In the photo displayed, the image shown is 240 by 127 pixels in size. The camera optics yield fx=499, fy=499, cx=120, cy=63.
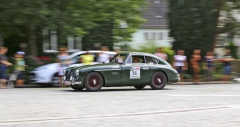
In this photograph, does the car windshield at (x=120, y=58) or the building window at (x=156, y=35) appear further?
the building window at (x=156, y=35)

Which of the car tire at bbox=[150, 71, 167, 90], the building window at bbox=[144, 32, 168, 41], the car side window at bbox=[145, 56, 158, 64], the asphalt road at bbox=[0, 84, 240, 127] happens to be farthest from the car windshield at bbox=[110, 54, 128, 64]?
the building window at bbox=[144, 32, 168, 41]

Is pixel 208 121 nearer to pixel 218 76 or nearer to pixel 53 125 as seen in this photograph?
pixel 53 125

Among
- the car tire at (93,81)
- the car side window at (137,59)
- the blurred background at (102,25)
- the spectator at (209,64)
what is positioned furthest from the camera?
the spectator at (209,64)

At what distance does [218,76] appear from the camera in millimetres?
24547

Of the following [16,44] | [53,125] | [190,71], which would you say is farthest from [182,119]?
[16,44]

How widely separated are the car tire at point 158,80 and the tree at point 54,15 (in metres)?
4.98

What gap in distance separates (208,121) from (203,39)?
15738mm

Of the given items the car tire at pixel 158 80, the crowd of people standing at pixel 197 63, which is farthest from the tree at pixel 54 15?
the car tire at pixel 158 80

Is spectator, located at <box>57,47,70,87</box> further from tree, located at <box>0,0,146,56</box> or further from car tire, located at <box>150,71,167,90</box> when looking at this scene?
car tire, located at <box>150,71,167,90</box>

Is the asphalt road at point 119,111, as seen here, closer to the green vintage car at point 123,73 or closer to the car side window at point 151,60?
the green vintage car at point 123,73

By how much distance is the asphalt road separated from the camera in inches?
367

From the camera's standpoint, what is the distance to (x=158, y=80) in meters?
18.1

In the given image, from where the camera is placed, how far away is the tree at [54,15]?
1989cm

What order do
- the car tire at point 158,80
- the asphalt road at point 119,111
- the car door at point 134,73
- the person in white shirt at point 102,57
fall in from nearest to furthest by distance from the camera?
1. the asphalt road at point 119,111
2. the car door at point 134,73
3. the car tire at point 158,80
4. the person in white shirt at point 102,57
